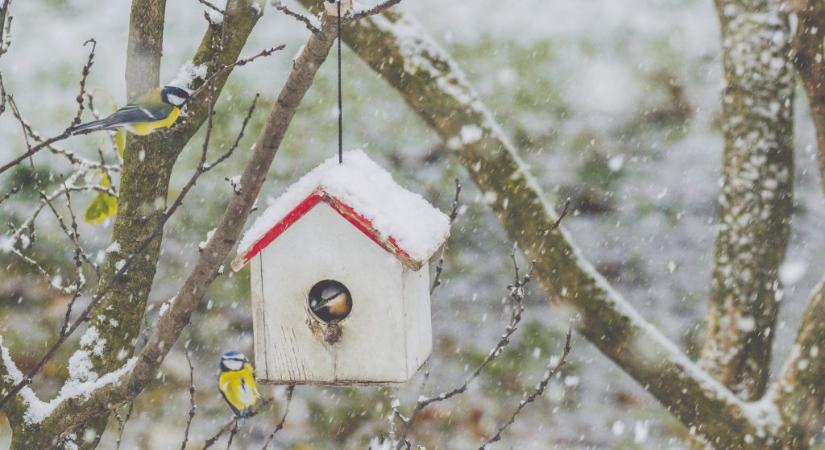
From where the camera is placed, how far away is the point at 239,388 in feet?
6.64

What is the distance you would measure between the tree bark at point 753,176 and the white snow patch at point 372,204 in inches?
76.5

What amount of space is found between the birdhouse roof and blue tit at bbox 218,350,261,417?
1.00ft

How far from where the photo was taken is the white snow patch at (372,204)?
5.48 feet

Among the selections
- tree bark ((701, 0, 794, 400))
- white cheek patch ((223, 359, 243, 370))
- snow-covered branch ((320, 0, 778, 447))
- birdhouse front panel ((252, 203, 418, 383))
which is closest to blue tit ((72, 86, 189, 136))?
birdhouse front panel ((252, 203, 418, 383))

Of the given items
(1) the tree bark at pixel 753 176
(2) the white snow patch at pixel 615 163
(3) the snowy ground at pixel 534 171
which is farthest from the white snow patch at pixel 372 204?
(2) the white snow patch at pixel 615 163

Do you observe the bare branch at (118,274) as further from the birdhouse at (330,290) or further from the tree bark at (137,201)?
the tree bark at (137,201)

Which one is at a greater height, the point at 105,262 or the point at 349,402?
the point at 105,262

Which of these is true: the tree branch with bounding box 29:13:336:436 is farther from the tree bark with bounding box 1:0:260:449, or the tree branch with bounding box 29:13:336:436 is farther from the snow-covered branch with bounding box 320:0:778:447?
the snow-covered branch with bounding box 320:0:778:447

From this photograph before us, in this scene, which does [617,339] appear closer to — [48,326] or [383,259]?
[383,259]

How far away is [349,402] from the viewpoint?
4879 mm

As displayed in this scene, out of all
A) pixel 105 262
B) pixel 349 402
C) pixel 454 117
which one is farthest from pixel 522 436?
pixel 105 262

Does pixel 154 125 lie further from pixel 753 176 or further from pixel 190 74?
pixel 753 176

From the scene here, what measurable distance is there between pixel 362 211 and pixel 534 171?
3650 millimetres

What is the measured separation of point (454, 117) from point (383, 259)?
169 centimetres
